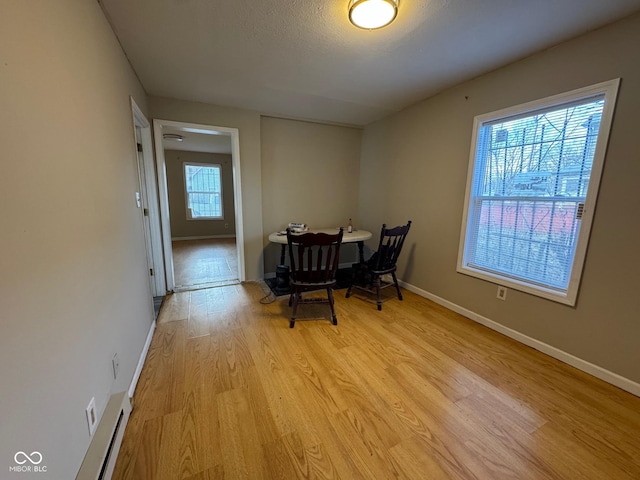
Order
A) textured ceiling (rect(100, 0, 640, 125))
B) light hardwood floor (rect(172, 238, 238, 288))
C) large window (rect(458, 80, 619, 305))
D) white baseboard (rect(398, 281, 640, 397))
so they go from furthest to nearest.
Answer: light hardwood floor (rect(172, 238, 238, 288))
large window (rect(458, 80, 619, 305))
white baseboard (rect(398, 281, 640, 397))
textured ceiling (rect(100, 0, 640, 125))

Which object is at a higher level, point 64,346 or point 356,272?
point 64,346

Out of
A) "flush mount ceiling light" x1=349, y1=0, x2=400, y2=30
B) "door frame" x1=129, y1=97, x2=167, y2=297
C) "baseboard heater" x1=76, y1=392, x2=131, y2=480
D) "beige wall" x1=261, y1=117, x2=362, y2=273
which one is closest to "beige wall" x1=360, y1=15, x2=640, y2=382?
"beige wall" x1=261, y1=117, x2=362, y2=273

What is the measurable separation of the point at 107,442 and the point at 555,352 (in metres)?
2.90

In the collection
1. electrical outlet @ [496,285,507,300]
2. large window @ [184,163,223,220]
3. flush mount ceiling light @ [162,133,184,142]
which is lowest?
electrical outlet @ [496,285,507,300]

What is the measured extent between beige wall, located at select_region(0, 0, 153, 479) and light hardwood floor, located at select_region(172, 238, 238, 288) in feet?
7.17

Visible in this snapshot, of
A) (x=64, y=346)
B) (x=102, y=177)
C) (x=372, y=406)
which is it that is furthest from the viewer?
(x=372, y=406)

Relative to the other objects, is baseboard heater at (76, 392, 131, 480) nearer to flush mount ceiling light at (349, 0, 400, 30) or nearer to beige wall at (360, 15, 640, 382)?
flush mount ceiling light at (349, 0, 400, 30)

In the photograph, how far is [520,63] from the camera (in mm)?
2123

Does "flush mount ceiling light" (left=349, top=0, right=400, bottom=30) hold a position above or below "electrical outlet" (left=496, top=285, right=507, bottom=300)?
above

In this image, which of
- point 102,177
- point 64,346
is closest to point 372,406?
point 64,346

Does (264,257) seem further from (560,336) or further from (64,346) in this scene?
(560,336)

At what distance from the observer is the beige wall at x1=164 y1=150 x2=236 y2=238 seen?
6.73 meters

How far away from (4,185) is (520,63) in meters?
3.15

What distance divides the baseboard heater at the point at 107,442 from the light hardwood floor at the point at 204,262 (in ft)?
7.34
